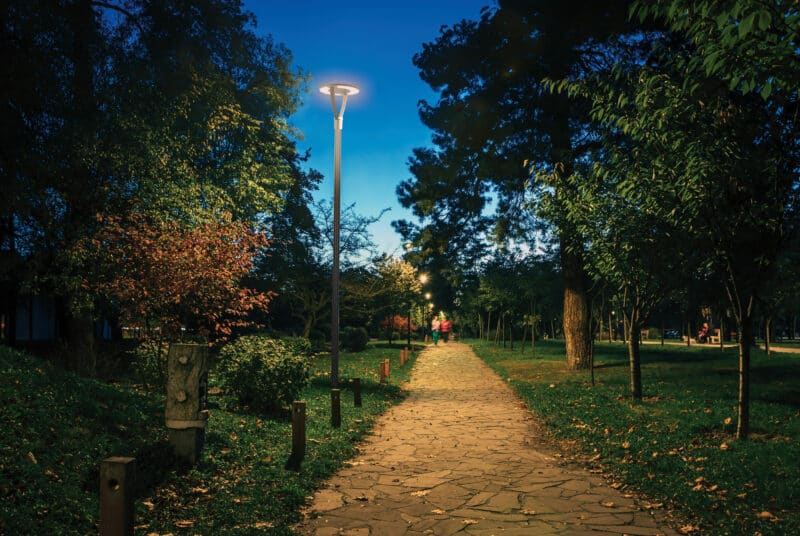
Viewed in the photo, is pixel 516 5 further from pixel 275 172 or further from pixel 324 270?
pixel 324 270

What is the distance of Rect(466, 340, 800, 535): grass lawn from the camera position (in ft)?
18.9

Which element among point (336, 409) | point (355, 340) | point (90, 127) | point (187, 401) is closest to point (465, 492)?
point (187, 401)

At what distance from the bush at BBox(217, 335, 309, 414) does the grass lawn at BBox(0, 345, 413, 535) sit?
0.42m

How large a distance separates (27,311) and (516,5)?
71.3ft

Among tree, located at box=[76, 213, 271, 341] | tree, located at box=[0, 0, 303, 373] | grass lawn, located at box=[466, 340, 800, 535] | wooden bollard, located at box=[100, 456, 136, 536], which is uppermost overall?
tree, located at box=[0, 0, 303, 373]

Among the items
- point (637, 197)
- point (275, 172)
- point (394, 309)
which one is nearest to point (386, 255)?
point (394, 309)

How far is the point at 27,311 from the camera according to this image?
23.2m

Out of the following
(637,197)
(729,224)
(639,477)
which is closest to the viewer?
(639,477)

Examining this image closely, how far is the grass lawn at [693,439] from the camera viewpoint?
575cm

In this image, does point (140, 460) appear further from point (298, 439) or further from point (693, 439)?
point (693, 439)

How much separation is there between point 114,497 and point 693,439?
26.5 ft

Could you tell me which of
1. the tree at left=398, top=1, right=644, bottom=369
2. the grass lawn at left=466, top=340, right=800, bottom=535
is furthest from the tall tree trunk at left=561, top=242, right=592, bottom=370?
the grass lawn at left=466, top=340, right=800, bottom=535

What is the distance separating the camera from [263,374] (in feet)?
33.7

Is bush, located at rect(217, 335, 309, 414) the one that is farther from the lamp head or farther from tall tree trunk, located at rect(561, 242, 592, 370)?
tall tree trunk, located at rect(561, 242, 592, 370)
